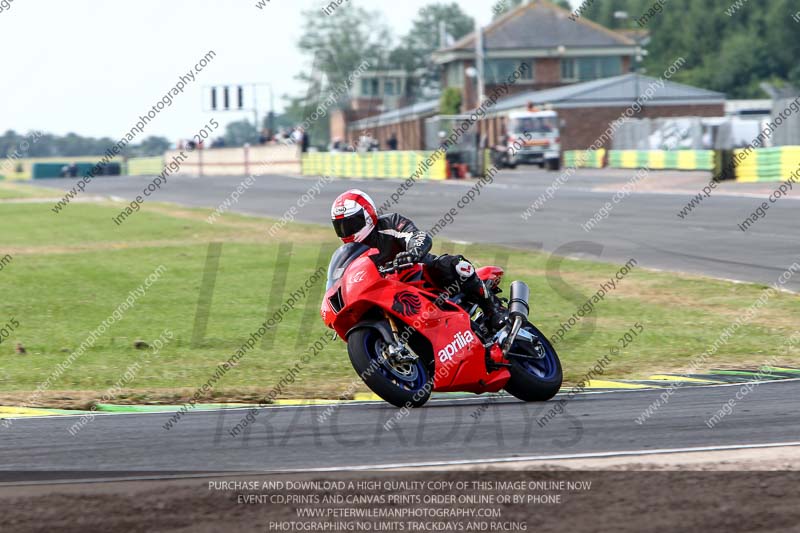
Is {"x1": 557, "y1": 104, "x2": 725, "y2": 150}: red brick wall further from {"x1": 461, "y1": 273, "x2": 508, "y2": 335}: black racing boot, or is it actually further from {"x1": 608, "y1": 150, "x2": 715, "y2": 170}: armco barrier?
{"x1": 461, "y1": 273, "x2": 508, "y2": 335}: black racing boot

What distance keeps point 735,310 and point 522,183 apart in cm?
3201

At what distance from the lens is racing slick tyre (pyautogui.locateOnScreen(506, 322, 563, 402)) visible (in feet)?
27.7

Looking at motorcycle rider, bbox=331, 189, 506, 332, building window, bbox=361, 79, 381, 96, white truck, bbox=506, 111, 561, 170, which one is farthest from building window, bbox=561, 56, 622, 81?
motorcycle rider, bbox=331, 189, 506, 332

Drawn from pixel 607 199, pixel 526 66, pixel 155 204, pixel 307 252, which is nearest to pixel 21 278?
pixel 307 252

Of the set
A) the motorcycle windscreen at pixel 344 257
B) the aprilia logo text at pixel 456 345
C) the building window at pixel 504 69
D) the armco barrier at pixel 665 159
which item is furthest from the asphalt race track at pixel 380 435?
the building window at pixel 504 69

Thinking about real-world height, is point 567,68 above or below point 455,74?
above

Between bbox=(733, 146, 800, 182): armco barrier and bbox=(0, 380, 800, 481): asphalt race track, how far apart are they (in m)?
28.4

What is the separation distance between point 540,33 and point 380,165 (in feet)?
124

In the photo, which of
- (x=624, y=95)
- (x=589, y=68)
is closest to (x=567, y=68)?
(x=589, y=68)

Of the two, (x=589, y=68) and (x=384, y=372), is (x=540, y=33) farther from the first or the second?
(x=384, y=372)

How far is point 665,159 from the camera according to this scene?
48812 mm

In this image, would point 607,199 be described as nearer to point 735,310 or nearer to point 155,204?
point 155,204

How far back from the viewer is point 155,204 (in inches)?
1708

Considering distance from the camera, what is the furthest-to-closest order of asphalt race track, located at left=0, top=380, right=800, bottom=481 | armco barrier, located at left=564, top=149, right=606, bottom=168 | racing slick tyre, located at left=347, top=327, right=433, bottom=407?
1. armco barrier, located at left=564, top=149, right=606, bottom=168
2. racing slick tyre, located at left=347, top=327, right=433, bottom=407
3. asphalt race track, located at left=0, top=380, right=800, bottom=481
